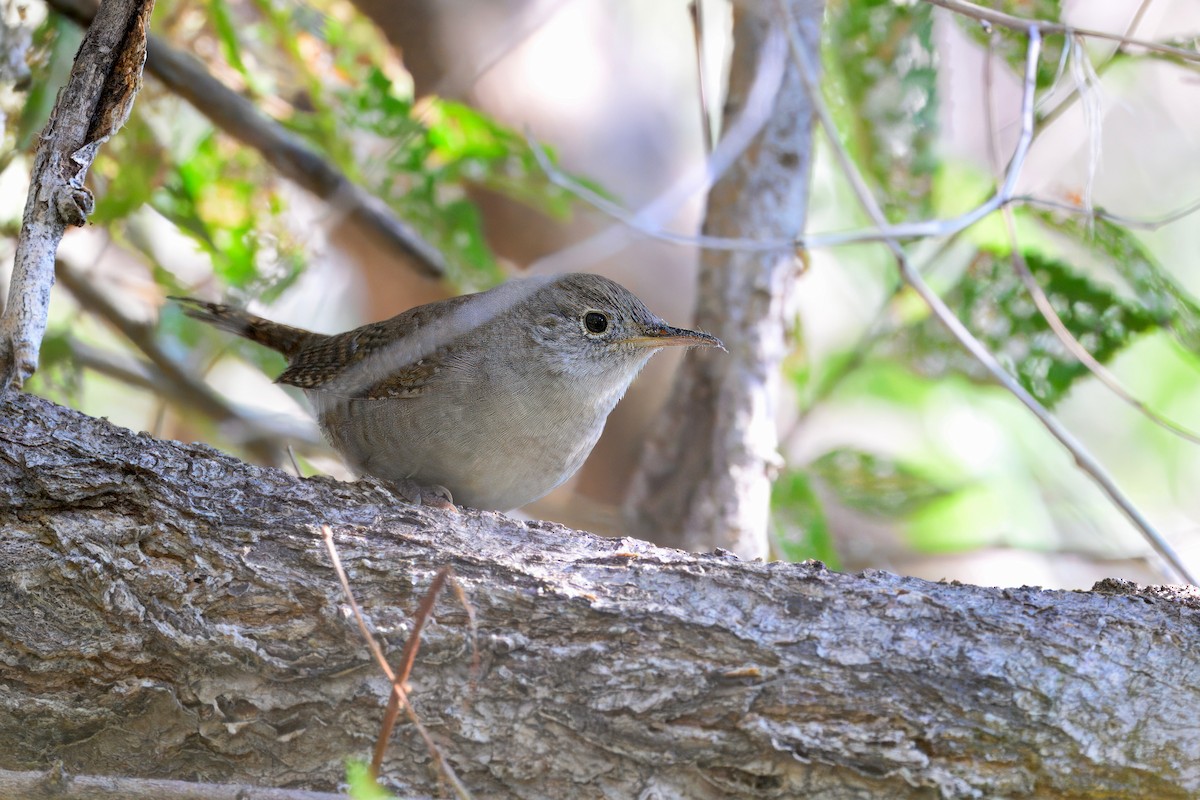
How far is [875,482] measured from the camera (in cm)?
477

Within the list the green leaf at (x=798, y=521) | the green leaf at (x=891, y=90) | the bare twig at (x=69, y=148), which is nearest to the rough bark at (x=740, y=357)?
the green leaf at (x=798, y=521)

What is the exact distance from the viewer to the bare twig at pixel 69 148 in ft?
7.99

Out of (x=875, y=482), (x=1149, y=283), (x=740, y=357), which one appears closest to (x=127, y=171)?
(x=740, y=357)

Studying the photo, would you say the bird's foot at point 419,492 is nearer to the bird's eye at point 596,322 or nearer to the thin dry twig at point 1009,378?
the bird's eye at point 596,322

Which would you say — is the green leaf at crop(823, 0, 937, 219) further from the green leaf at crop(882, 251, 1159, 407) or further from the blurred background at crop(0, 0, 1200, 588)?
the green leaf at crop(882, 251, 1159, 407)

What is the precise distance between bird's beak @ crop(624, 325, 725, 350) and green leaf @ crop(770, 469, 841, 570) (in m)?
1.14

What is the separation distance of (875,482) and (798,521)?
1.84 feet

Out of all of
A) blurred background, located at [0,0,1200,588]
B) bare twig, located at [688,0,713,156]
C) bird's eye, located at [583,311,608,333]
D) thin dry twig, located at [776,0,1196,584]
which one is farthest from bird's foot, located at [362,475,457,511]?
bare twig, located at [688,0,713,156]

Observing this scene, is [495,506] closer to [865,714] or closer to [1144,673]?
[865,714]

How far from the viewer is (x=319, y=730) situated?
7.27 feet

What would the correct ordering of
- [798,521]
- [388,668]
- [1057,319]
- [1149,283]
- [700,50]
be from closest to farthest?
1. [388,668]
2. [1057,319]
3. [1149,283]
4. [700,50]
5. [798,521]

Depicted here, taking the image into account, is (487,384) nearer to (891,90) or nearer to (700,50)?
(700,50)

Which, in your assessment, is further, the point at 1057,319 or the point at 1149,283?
the point at 1149,283

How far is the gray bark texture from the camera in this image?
2.11 meters
